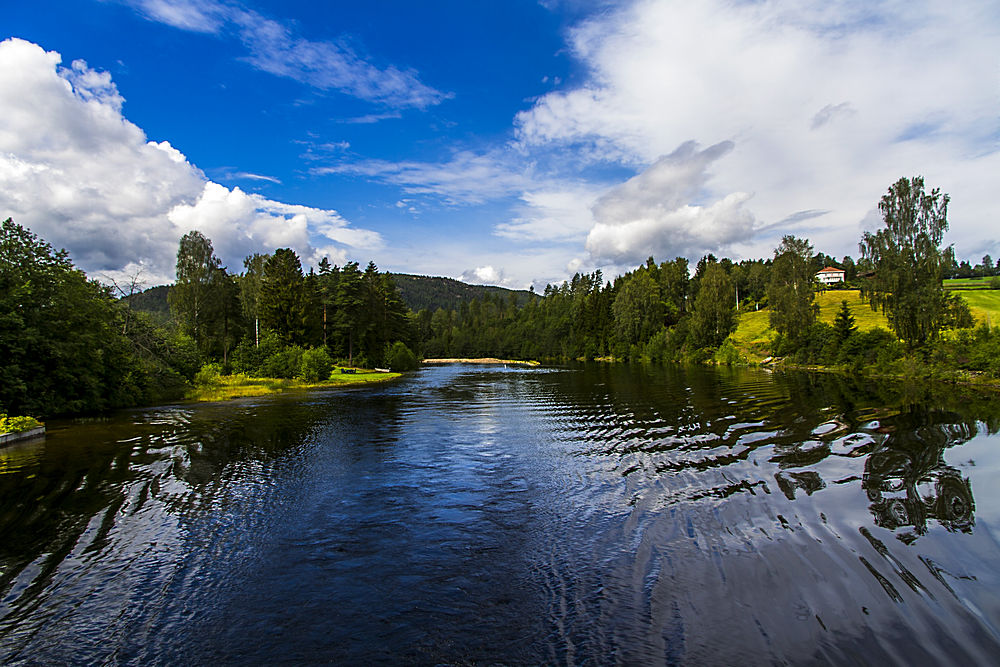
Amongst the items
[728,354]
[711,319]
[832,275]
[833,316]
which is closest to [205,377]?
[728,354]

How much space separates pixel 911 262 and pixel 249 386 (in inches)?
2461

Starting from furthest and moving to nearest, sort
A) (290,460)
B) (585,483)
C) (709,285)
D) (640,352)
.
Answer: (640,352), (709,285), (290,460), (585,483)

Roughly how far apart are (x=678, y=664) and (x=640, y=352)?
103 meters

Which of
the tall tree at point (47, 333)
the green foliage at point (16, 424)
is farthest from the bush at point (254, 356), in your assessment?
the green foliage at point (16, 424)

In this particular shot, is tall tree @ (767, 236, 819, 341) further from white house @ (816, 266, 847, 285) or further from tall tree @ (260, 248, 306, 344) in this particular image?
white house @ (816, 266, 847, 285)

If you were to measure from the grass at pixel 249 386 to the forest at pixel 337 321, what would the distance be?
62.9 inches

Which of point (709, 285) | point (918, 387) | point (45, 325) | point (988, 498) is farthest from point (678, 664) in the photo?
point (709, 285)

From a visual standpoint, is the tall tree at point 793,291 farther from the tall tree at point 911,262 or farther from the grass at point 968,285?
the grass at point 968,285

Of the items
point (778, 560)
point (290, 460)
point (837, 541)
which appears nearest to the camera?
point (778, 560)

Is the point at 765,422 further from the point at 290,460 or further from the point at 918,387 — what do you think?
the point at 918,387

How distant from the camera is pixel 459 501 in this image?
1252 cm

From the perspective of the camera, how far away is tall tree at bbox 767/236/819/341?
68188 mm

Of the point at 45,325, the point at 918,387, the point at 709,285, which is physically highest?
the point at 709,285

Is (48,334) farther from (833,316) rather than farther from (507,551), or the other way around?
(833,316)
